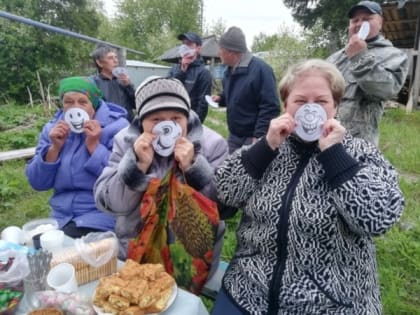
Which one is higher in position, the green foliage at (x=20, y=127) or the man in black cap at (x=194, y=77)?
the man in black cap at (x=194, y=77)

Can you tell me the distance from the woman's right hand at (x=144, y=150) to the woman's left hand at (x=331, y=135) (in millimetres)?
754

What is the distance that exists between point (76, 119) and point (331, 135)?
1474 mm

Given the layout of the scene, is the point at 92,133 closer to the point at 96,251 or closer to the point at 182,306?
the point at 96,251

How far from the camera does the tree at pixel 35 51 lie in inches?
567

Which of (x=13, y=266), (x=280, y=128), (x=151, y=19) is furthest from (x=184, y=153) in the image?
(x=151, y=19)

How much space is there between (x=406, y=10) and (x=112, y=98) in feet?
30.3

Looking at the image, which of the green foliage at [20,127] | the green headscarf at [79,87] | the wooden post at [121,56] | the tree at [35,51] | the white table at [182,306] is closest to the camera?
the white table at [182,306]

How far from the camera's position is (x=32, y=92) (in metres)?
14.8

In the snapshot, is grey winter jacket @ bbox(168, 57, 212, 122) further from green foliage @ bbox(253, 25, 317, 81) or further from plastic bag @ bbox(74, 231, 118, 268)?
green foliage @ bbox(253, 25, 317, 81)

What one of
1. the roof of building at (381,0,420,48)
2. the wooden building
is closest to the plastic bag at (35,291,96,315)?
the roof of building at (381,0,420,48)

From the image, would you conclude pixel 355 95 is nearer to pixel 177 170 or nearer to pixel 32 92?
pixel 177 170

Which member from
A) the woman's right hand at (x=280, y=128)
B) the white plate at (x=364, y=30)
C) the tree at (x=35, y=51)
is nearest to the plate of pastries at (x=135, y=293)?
the woman's right hand at (x=280, y=128)

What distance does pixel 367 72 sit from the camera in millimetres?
2539

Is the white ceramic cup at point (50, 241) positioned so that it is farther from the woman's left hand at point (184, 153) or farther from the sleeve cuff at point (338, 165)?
the sleeve cuff at point (338, 165)
